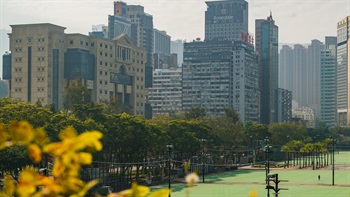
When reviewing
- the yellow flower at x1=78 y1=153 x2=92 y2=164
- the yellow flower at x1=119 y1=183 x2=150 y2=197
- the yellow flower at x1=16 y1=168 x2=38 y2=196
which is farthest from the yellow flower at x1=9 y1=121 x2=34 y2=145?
the yellow flower at x1=119 y1=183 x2=150 y2=197

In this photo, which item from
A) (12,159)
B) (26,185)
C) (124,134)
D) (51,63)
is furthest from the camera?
(51,63)

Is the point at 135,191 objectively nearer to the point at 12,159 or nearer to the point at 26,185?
the point at 26,185

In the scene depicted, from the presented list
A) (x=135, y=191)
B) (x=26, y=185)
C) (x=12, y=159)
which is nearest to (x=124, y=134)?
(x=12, y=159)

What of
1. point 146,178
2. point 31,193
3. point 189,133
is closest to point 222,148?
point 189,133

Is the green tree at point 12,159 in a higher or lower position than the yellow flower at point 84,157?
lower

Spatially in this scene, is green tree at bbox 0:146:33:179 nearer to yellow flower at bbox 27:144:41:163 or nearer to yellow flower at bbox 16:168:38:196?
yellow flower at bbox 27:144:41:163

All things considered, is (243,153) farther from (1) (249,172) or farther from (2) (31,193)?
(2) (31,193)

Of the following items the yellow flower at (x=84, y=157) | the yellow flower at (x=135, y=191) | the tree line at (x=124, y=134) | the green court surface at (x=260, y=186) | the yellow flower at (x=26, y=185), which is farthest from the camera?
the tree line at (x=124, y=134)

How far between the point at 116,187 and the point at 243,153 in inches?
2744

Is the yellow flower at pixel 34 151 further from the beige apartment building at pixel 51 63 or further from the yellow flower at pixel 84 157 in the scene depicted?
the beige apartment building at pixel 51 63

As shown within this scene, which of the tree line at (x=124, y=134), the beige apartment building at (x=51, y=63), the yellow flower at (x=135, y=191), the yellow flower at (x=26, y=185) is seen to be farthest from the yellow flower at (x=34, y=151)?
the beige apartment building at (x=51, y=63)

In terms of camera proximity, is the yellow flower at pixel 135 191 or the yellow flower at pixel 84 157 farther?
the yellow flower at pixel 135 191

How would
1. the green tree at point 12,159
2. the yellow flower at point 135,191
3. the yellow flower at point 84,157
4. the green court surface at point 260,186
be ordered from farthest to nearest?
the green court surface at point 260,186, the green tree at point 12,159, the yellow flower at point 135,191, the yellow flower at point 84,157

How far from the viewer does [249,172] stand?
387 ft
